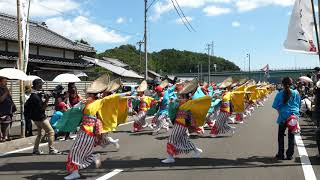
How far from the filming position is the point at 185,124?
9.23 m

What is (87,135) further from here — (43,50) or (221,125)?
→ (43,50)

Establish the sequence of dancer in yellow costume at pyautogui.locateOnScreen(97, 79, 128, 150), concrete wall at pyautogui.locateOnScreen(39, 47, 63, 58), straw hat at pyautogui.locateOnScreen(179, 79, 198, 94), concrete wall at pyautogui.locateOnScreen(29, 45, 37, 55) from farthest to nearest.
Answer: concrete wall at pyautogui.locateOnScreen(39, 47, 63, 58) < concrete wall at pyautogui.locateOnScreen(29, 45, 37, 55) < straw hat at pyautogui.locateOnScreen(179, 79, 198, 94) < dancer in yellow costume at pyautogui.locateOnScreen(97, 79, 128, 150)

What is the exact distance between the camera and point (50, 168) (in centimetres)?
863

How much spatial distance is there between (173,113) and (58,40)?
21.8 m

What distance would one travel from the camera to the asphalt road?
7.87 metres

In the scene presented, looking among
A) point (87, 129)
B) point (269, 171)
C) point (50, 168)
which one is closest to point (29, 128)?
point (50, 168)

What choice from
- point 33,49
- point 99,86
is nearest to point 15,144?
point 99,86

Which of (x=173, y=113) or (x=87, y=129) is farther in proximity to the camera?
(x=173, y=113)

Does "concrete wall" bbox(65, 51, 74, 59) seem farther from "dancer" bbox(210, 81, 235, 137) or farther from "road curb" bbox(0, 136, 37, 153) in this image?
"dancer" bbox(210, 81, 235, 137)

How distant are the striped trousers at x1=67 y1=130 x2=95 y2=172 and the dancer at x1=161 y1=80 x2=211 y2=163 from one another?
186 centimetres

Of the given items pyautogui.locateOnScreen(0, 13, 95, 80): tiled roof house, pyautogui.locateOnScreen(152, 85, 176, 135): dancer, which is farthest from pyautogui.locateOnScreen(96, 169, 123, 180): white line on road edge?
pyautogui.locateOnScreen(0, 13, 95, 80): tiled roof house

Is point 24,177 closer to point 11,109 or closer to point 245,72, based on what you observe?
point 11,109

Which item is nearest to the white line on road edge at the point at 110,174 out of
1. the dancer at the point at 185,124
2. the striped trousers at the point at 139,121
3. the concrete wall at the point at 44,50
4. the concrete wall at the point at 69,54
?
the dancer at the point at 185,124

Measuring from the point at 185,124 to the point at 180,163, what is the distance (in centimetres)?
81
